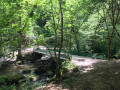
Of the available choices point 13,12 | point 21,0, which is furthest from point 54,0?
point 13,12

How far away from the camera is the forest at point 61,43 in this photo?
21.3ft

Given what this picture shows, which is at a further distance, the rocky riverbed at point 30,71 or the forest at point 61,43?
the rocky riverbed at point 30,71

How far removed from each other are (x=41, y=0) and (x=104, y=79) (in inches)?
248

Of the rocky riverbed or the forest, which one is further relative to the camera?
the rocky riverbed

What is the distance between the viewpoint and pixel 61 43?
716 cm

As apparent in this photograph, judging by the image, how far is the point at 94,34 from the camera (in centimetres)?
1575

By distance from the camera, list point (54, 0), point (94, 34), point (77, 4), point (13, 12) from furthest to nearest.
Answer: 1. point (94, 34)
2. point (77, 4)
3. point (54, 0)
4. point (13, 12)

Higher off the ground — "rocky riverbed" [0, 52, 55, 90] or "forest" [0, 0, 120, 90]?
"forest" [0, 0, 120, 90]

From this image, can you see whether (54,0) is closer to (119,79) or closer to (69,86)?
(69,86)

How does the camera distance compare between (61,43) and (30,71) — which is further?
(30,71)

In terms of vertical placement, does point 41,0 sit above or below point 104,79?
above

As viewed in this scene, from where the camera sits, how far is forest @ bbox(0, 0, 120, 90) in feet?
21.3

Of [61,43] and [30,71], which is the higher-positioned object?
[61,43]

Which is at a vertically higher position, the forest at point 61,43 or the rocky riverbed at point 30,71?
the forest at point 61,43
